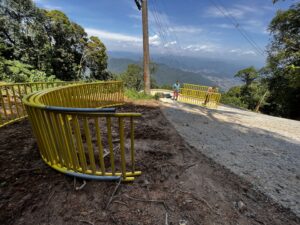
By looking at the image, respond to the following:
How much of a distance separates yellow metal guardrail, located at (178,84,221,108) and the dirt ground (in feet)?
→ 30.5

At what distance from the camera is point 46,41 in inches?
723

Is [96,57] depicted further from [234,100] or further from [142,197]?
[234,100]

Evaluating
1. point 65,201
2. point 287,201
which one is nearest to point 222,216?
point 287,201

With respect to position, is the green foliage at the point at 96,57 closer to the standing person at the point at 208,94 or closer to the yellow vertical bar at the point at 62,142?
the standing person at the point at 208,94

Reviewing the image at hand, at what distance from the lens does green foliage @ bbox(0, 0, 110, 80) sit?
16.6 metres

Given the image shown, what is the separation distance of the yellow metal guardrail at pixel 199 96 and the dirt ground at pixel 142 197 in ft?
30.5

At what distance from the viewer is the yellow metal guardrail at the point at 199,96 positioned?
12.3 meters

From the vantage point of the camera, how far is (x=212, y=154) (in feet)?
14.3

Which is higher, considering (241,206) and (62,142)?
(62,142)

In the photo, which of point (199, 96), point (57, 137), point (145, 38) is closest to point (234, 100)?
point (199, 96)

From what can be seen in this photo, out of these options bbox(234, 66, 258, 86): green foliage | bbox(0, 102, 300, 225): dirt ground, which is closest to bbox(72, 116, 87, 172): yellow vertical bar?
bbox(0, 102, 300, 225): dirt ground

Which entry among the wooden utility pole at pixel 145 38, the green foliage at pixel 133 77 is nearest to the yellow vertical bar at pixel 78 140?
the wooden utility pole at pixel 145 38

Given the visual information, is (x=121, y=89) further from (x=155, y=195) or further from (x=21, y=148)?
(x=155, y=195)

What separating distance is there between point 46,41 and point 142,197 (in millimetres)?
20917
